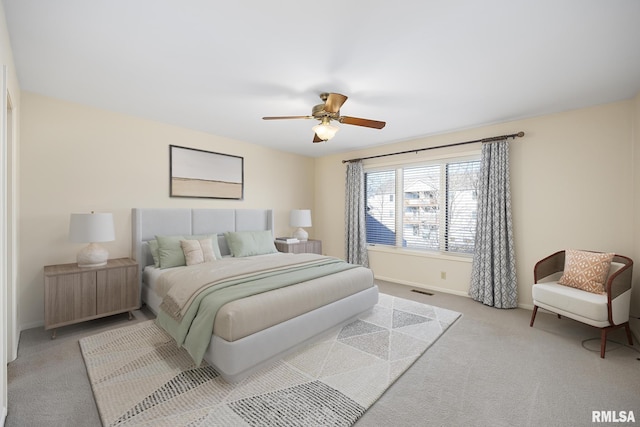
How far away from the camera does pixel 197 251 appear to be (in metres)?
3.59

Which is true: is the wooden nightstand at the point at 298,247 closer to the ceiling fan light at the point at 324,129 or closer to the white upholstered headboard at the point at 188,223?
the white upholstered headboard at the point at 188,223

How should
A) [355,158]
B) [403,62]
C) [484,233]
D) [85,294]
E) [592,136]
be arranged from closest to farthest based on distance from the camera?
[403,62] < [85,294] < [592,136] < [484,233] < [355,158]

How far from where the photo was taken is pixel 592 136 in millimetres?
3254

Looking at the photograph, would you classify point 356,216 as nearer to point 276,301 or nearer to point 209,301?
point 276,301

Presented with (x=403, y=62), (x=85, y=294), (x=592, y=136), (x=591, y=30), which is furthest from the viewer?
(x=592, y=136)

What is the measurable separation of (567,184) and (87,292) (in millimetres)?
5776

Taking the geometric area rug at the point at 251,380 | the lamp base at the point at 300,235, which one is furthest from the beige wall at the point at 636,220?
the lamp base at the point at 300,235

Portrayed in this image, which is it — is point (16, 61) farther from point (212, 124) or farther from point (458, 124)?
point (458, 124)

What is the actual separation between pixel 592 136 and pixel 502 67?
1.90m

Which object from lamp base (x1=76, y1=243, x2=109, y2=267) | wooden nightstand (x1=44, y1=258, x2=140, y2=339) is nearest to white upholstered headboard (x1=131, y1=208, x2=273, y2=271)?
wooden nightstand (x1=44, y1=258, x2=140, y2=339)

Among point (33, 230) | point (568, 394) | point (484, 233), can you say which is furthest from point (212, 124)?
point (568, 394)

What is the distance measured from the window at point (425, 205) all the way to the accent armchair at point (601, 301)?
1.34 metres

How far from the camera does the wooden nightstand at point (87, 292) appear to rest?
108 inches

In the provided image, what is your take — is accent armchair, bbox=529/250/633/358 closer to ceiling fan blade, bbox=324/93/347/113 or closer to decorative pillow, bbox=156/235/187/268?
ceiling fan blade, bbox=324/93/347/113
